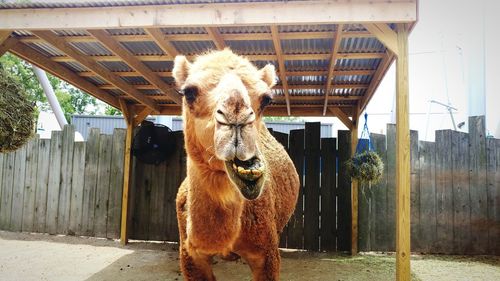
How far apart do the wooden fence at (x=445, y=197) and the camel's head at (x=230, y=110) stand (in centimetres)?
589

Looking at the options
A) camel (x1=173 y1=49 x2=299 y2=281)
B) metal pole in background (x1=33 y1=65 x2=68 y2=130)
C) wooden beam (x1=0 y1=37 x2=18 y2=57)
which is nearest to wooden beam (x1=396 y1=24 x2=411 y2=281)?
camel (x1=173 y1=49 x2=299 y2=281)

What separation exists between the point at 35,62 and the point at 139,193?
13.7 ft

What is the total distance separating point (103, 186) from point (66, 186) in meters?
0.93

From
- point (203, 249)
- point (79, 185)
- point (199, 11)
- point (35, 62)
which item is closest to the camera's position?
point (203, 249)

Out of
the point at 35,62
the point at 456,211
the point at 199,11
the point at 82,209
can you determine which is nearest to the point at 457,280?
the point at 456,211

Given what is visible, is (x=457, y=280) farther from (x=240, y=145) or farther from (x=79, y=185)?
(x=79, y=185)

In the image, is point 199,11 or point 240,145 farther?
point 199,11

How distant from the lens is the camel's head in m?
2.11

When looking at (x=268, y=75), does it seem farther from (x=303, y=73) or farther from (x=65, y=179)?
(x=65, y=179)

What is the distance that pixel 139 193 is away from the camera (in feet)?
30.4

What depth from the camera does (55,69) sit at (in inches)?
251

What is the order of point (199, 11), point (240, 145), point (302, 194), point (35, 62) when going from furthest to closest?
point (302, 194)
point (35, 62)
point (199, 11)
point (240, 145)

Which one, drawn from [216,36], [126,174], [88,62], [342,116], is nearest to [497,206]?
[342,116]

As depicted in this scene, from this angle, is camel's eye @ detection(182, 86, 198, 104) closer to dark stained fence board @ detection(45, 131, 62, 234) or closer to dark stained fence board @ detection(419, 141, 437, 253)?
dark stained fence board @ detection(419, 141, 437, 253)
